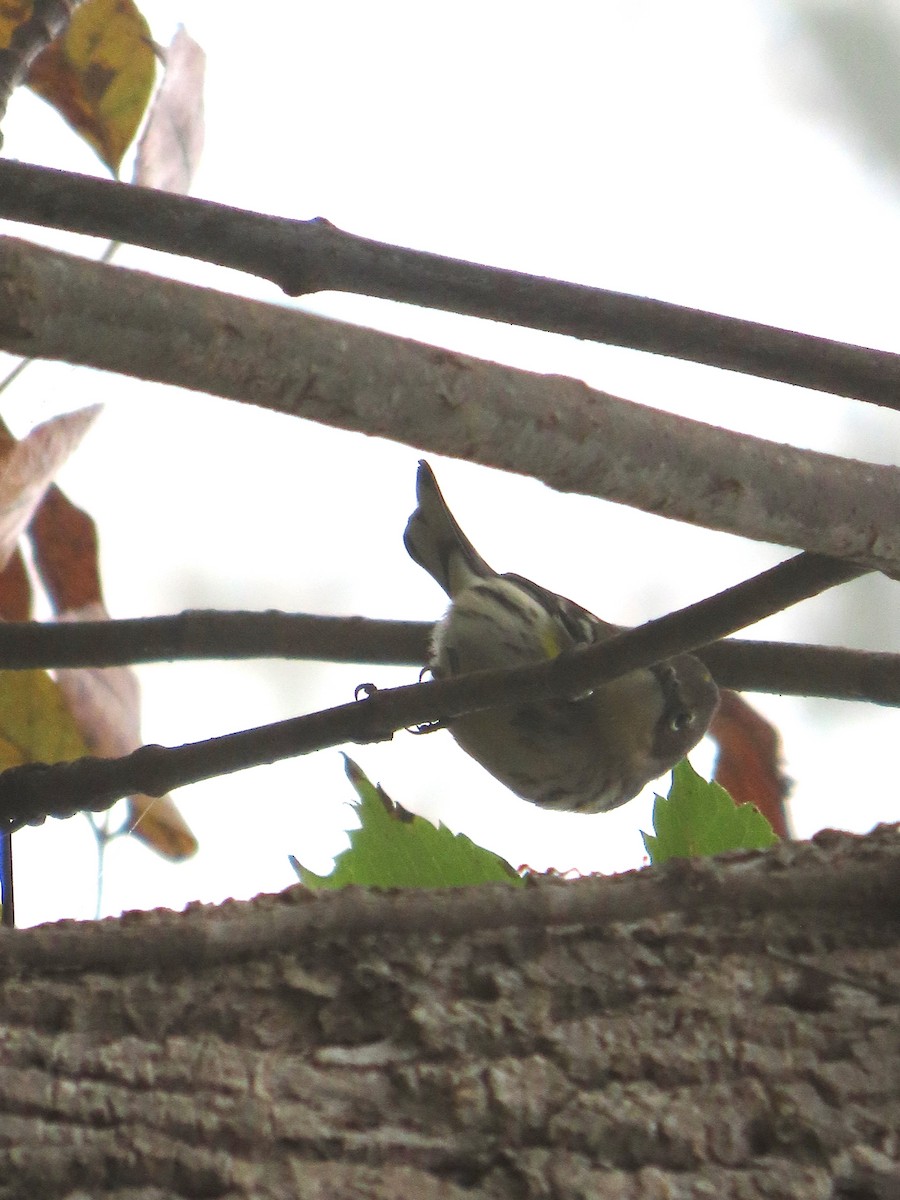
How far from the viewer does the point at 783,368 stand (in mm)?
734

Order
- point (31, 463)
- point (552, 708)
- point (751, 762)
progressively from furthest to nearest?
point (552, 708) < point (751, 762) < point (31, 463)

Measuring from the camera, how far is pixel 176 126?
1212 mm

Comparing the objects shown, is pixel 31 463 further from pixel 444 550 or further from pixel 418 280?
pixel 444 550

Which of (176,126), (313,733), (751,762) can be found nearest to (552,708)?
(751,762)

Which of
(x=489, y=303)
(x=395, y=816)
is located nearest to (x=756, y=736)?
(x=395, y=816)

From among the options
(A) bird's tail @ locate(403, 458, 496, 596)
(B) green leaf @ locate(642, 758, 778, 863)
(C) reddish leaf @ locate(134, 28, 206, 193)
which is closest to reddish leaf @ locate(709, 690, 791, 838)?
(B) green leaf @ locate(642, 758, 778, 863)

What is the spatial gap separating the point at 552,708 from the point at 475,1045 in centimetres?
93

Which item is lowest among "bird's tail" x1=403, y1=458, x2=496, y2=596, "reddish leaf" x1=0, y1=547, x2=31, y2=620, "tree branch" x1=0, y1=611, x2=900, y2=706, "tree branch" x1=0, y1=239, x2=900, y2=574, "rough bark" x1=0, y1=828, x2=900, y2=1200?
"rough bark" x1=0, y1=828, x2=900, y2=1200

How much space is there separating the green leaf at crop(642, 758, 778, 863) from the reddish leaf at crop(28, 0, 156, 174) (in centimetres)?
82

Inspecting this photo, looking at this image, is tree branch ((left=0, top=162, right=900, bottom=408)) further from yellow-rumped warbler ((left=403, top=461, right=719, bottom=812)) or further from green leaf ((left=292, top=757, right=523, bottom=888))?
yellow-rumped warbler ((left=403, top=461, right=719, bottom=812))

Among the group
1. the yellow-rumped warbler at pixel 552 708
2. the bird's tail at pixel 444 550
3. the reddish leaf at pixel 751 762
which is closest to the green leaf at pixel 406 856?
the reddish leaf at pixel 751 762

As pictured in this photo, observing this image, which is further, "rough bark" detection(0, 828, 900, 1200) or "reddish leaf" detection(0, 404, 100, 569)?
"reddish leaf" detection(0, 404, 100, 569)

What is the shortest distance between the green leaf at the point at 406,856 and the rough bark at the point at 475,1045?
6.7 inches

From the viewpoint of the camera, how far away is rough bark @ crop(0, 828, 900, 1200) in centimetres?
64
